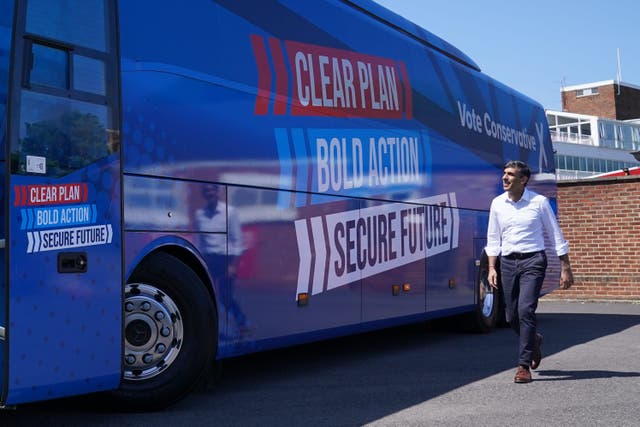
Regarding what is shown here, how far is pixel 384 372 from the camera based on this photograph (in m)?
8.80

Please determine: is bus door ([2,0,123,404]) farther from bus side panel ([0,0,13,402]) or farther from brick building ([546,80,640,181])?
brick building ([546,80,640,181])

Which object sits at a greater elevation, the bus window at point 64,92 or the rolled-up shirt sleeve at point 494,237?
the bus window at point 64,92

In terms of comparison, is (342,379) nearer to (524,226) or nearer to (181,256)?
(524,226)

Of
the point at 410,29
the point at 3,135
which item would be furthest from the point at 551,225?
the point at 3,135

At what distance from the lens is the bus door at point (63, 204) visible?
5.20 m

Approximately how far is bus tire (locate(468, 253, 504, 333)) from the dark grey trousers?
435 cm

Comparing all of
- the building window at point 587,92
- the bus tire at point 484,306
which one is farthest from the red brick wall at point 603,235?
the building window at point 587,92

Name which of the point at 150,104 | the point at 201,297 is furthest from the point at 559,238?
the point at 150,104

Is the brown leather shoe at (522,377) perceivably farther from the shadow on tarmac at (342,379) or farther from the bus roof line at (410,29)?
the bus roof line at (410,29)

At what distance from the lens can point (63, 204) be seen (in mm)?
5457

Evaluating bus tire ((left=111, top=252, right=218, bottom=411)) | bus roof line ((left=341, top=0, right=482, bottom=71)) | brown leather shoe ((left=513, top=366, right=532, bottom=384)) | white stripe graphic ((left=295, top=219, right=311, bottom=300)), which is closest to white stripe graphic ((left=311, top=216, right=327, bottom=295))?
white stripe graphic ((left=295, top=219, right=311, bottom=300))

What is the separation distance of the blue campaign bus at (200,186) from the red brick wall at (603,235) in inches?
391

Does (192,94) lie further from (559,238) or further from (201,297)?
(559,238)

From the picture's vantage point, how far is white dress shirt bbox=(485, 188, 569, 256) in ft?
27.0
